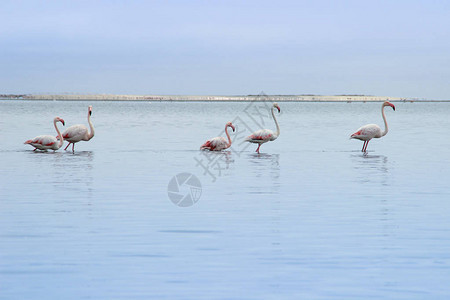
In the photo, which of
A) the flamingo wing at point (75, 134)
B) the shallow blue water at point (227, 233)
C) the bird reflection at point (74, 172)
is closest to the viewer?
the shallow blue water at point (227, 233)

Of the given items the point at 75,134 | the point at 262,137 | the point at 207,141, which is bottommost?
the point at 207,141

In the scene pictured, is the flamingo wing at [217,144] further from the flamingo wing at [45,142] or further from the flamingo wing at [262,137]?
the flamingo wing at [45,142]

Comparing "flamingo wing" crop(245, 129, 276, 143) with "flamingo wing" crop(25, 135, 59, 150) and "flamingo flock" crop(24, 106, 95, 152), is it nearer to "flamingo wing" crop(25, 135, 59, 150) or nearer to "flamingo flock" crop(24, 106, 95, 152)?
"flamingo flock" crop(24, 106, 95, 152)

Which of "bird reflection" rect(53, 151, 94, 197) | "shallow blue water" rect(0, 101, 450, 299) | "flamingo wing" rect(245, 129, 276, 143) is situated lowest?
"shallow blue water" rect(0, 101, 450, 299)

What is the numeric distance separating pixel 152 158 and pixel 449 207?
1332 centimetres

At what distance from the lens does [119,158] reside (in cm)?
2538

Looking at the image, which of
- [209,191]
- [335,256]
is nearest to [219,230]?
[335,256]

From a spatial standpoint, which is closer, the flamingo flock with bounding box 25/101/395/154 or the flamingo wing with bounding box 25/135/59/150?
the flamingo wing with bounding box 25/135/59/150

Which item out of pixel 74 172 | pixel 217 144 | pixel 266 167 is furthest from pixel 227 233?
pixel 217 144

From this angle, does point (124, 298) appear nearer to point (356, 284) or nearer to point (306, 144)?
point (356, 284)

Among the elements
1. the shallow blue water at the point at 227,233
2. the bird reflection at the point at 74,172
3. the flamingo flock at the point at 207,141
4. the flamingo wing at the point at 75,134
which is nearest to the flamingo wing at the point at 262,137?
the flamingo flock at the point at 207,141

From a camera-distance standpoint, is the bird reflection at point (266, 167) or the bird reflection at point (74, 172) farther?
the bird reflection at point (266, 167)

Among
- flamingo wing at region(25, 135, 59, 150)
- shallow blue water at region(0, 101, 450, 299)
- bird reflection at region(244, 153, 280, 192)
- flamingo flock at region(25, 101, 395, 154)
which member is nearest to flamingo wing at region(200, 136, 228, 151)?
flamingo flock at region(25, 101, 395, 154)

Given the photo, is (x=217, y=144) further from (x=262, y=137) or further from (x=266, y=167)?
(x=266, y=167)
